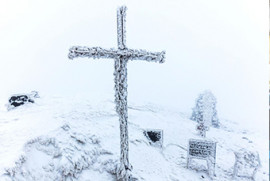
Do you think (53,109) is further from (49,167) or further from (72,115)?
(49,167)

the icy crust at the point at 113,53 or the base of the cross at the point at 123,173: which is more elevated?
the icy crust at the point at 113,53

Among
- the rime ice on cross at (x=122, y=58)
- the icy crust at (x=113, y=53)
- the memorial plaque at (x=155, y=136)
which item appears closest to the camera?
the icy crust at (x=113, y=53)

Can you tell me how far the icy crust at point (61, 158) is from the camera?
2906mm

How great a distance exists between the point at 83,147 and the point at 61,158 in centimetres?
41

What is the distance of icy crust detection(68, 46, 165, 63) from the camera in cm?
284

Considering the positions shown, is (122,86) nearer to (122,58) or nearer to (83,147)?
(122,58)

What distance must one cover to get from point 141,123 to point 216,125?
2.91 m

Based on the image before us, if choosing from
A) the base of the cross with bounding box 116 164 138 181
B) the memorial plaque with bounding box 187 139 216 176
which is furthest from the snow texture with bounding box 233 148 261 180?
the base of the cross with bounding box 116 164 138 181

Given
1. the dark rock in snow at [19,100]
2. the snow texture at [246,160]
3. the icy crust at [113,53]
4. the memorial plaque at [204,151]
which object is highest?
the icy crust at [113,53]

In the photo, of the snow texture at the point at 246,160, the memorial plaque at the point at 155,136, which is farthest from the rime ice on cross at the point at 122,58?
the snow texture at the point at 246,160

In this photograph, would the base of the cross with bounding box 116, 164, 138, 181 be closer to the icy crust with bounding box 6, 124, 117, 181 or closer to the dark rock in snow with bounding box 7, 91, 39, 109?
the icy crust with bounding box 6, 124, 117, 181

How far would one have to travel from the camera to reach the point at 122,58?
3.09 metres

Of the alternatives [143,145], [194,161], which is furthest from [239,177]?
[143,145]

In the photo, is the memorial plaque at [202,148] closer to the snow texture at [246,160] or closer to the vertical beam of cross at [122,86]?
the snow texture at [246,160]
